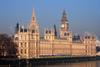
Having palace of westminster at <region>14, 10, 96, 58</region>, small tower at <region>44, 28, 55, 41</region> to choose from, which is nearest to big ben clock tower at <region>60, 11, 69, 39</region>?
palace of westminster at <region>14, 10, 96, 58</region>

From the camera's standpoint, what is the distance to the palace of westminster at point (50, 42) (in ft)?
367

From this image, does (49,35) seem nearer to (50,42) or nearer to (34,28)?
(50,42)

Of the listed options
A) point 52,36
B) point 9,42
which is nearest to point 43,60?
point 9,42

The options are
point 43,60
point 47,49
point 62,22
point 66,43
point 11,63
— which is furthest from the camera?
point 62,22

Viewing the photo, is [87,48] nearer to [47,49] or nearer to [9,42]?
[47,49]

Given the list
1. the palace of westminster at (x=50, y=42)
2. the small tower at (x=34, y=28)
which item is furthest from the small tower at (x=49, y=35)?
the small tower at (x=34, y=28)

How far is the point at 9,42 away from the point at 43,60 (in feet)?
53.3

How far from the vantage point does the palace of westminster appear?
112m

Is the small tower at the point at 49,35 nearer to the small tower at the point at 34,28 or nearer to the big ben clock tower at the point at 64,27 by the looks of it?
the small tower at the point at 34,28

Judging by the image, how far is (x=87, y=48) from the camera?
146125 millimetres

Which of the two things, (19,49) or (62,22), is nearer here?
(19,49)

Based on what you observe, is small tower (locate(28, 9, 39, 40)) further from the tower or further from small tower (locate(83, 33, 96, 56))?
small tower (locate(83, 33, 96, 56))

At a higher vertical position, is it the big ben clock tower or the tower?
the big ben clock tower

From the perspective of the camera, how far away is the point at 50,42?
406 feet
